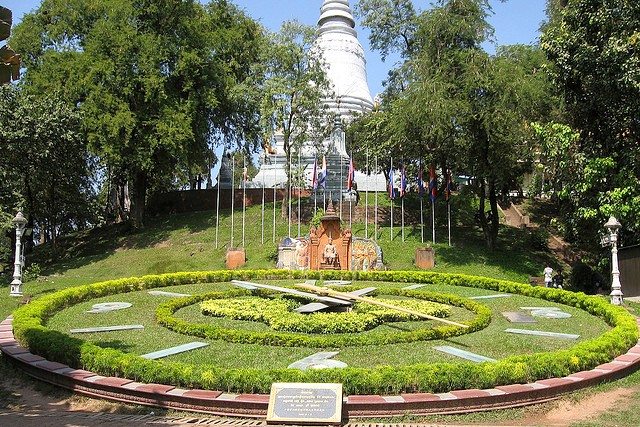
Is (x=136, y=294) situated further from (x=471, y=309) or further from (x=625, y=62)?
(x=625, y=62)

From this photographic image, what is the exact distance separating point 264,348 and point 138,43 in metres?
25.4

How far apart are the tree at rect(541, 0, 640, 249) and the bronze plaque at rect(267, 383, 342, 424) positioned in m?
14.5

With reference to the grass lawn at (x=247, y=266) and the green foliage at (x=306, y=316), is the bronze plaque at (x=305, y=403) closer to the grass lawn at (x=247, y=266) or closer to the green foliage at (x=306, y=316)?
the grass lawn at (x=247, y=266)

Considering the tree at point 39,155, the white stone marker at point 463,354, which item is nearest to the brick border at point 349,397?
the white stone marker at point 463,354

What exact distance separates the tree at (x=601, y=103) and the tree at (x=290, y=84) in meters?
12.7

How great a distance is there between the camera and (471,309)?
13.6 metres

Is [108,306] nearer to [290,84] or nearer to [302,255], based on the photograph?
[302,255]

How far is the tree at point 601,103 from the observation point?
17906 mm

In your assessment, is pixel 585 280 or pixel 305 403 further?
pixel 585 280

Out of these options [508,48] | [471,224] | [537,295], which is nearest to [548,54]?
[508,48]

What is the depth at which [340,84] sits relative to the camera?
41531 millimetres

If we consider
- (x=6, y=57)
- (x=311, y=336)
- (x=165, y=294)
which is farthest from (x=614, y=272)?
(x=6, y=57)

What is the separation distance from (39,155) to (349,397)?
25.1 metres

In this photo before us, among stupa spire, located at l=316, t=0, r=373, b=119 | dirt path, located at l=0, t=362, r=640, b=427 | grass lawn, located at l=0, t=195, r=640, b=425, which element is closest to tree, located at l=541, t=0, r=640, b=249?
grass lawn, located at l=0, t=195, r=640, b=425
